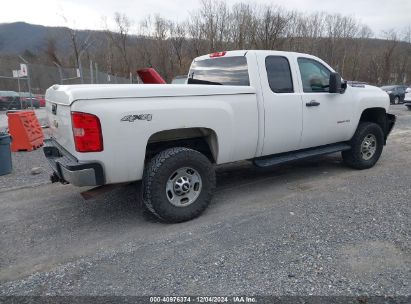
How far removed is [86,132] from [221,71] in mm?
2322

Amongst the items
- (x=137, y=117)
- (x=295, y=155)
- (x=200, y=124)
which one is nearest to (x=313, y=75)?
(x=295, y=155)

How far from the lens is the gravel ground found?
276 cm

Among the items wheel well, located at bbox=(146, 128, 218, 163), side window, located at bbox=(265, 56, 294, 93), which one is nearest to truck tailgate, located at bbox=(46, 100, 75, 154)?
wheel well, located at bbox=(146, 128, 218, 163)

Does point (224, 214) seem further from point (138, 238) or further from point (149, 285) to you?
point (149, 285)

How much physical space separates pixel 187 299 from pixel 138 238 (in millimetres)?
1188

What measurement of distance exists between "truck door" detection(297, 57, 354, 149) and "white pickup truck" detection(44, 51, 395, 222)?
0.02m

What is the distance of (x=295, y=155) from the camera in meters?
5.05

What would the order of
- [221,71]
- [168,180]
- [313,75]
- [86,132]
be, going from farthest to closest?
[313,75] < [221,71] < [168,180] < [86,132]

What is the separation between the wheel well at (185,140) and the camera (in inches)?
158

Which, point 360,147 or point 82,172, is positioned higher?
point 82,172

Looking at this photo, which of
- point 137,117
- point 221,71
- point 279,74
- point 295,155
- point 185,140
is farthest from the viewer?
point 295,155

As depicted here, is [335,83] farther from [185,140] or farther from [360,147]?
[185,140]

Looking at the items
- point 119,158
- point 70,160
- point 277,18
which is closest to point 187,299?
point 119,158

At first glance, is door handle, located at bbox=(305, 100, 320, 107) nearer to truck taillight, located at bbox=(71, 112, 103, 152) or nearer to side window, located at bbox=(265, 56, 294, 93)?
side window, located at bbox=(265, 56, 294, 93)
